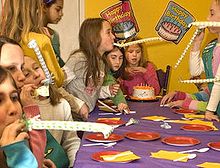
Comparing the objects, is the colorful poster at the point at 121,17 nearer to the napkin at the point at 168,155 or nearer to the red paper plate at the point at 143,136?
the red paper plate at the point at 143,136

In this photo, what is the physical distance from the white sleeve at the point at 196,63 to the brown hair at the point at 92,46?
2.27ft

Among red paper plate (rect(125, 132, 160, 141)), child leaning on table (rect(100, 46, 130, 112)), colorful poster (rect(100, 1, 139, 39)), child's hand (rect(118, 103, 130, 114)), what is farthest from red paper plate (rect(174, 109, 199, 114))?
colorful poster (rect(100, 1, 139, 39))

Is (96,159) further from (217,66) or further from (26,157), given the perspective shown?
(217,66)

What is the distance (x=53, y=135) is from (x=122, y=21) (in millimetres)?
2221

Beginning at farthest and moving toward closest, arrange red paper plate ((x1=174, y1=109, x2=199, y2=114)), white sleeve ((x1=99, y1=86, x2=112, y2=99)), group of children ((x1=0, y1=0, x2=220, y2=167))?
white sleeve ((x1=99, y1=86, x2=112, y2=99)) → red paper plate ((x1=174, y1=109, x2=199, y2=114)) → group of children ((x1=0, y1=0, x2=220, y2=167))

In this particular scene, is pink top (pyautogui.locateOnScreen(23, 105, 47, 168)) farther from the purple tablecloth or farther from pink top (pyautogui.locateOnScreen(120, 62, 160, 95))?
pink top (pyautogui.locateOnScreen(120, 62, 160, 95))

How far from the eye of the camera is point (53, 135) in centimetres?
230

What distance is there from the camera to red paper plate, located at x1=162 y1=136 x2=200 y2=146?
1899 mm

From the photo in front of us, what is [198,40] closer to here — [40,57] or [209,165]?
[40,57]

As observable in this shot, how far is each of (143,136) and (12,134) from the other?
2.74 feet

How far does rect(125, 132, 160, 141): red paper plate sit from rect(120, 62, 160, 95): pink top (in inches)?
63.1

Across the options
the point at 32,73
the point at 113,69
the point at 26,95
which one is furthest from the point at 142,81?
the point at 26,95

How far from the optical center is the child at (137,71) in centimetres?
379

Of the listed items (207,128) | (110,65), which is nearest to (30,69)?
(207,128)
